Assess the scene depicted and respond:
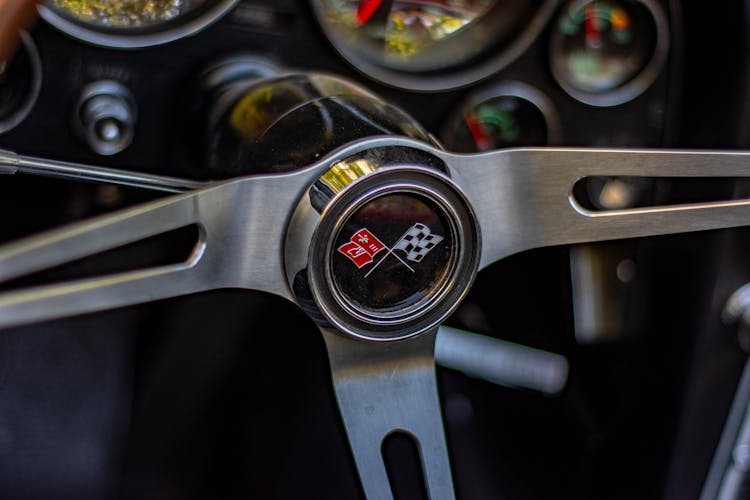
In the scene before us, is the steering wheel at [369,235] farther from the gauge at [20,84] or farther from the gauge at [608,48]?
the gauge at [608,48]

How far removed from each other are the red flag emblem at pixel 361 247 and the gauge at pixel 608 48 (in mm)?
401

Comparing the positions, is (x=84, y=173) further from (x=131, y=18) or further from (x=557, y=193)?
(x=557, y=193)

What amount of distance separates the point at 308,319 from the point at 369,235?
30 cm

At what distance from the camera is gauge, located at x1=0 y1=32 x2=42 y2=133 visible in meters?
0.73

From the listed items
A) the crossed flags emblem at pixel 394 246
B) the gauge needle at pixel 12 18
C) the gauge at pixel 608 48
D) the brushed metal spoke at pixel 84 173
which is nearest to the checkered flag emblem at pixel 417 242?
the crossed flags emblem at pixel 394 246

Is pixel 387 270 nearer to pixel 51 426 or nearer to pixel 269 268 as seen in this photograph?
pixel 269 268

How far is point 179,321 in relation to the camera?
882mm

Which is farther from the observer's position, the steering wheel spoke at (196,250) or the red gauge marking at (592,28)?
the red gauge marking at (592,28)

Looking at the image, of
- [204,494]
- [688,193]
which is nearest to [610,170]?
[688,193]

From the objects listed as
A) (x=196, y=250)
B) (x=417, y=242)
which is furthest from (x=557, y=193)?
(x=196, y=250)

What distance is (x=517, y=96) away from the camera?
0.91 meters

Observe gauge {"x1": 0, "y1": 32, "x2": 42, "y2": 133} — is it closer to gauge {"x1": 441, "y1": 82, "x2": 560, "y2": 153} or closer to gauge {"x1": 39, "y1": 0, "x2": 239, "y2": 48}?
gauge {"x1": 39, "y1": 0, "x2": 239, "y2": 48}

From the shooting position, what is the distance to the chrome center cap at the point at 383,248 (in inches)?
22.3

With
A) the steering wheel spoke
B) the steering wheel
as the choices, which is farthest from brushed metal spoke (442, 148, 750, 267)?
the steering wheel spoke
